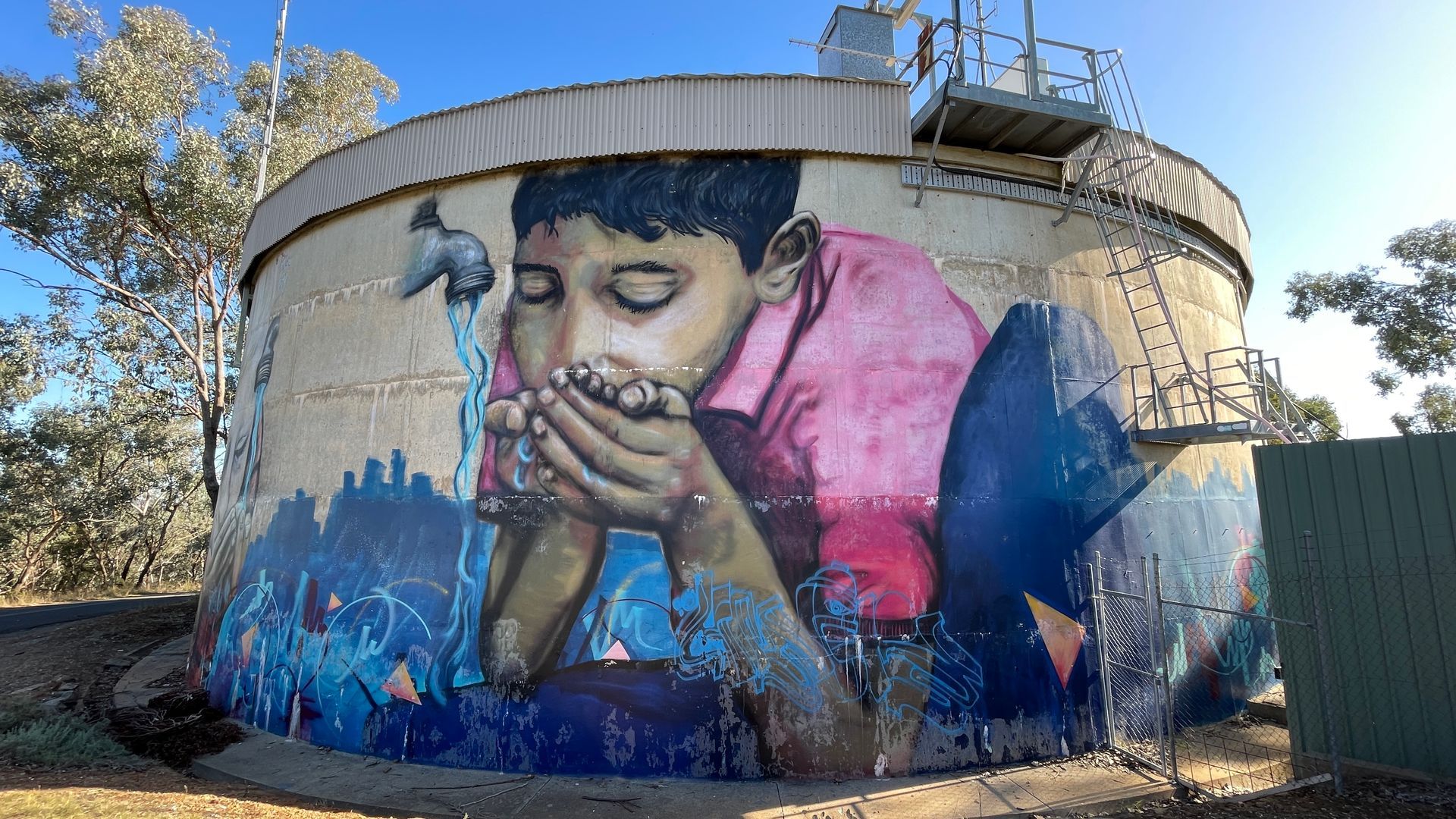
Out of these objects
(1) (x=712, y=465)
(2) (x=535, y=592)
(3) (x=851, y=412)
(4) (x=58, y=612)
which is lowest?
(4) (x=58, y=612)

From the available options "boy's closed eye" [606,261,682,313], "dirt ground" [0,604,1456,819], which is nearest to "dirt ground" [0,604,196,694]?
"dirt ground" [0,604,1456,819]

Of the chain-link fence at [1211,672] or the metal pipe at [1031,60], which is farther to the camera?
the metal pipe at [1031,60]

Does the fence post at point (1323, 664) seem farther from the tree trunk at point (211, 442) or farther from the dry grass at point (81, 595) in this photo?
the dry grass at point (81, 595)

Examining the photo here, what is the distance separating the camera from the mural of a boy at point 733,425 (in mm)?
7387

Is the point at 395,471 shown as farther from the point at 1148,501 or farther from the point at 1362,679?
the point at 1362,679

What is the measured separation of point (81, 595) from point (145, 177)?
21.2 meters

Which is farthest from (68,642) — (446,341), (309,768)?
(446,341)

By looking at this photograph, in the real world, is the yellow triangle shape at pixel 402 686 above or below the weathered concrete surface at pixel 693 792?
above

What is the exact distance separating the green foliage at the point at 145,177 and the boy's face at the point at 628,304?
14.1 metres

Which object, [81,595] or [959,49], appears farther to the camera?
[81,595]

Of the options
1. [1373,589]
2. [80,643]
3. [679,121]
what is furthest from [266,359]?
[1373,589]

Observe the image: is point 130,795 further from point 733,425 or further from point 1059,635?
point 1059,635

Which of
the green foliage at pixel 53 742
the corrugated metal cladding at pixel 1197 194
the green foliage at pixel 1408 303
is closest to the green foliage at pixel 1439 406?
the green foliage at pixel 1408 303

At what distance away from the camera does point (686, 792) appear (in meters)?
6.80
